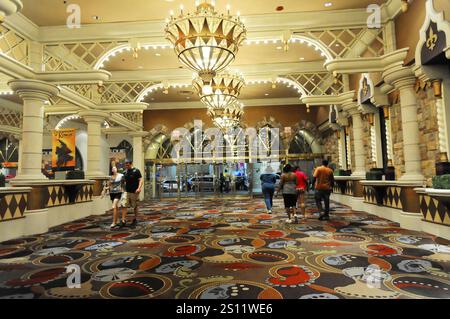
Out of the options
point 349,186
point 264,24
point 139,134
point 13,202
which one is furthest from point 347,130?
point 13,202

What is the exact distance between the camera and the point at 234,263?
3.43m

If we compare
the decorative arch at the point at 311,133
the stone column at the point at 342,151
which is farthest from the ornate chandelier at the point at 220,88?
the decorative arch at the point at 311,133

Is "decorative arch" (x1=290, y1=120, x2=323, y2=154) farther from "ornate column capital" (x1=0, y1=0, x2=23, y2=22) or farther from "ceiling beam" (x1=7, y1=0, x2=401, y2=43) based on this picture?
"ornate column capital" (x1=0, y1=0, x2=23, y2=22)

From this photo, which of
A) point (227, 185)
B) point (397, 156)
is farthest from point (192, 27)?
point (227, 185)

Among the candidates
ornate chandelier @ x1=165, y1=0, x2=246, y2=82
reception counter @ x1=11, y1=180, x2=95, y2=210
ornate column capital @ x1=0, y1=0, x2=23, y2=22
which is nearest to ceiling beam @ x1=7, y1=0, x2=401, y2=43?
ornate chandelier @ x1=165, y1=0, x2=246, y2=82

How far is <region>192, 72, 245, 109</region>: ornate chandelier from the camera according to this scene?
23.2 ft

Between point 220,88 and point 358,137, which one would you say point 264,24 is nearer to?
point 220,88

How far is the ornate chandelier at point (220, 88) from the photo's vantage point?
23.2 feet

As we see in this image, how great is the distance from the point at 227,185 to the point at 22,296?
40.1ft

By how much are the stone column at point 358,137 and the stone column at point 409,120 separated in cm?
285

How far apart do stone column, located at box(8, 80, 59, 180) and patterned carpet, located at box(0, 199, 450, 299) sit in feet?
5.00

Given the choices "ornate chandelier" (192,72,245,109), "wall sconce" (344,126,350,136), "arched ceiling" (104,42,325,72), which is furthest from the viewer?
"wall sconce" (344,126,350,136)

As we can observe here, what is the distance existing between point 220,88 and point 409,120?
431cm

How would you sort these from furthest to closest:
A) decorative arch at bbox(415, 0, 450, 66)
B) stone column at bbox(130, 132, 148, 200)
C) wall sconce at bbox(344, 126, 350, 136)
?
stone column at bbox(130, 132, 148, 200), wall sconce at bbox(344, 126, 350, 136), decorative arch at bbox(415, 0, 450, 66)
